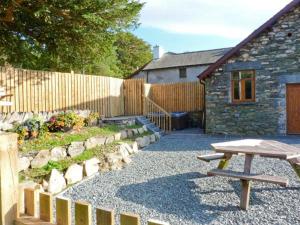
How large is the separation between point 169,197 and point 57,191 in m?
2.39

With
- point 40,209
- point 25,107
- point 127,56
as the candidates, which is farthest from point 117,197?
point 127,56

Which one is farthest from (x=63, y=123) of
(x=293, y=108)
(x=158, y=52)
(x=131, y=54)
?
(x=131, y=54)

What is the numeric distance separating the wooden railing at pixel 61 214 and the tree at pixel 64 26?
830 cm

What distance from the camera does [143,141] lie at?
11.5 m

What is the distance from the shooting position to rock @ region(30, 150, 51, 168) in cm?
670

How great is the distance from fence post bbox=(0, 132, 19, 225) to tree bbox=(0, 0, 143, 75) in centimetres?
831

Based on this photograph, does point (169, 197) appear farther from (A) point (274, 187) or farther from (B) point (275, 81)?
(B) point (275, 81)

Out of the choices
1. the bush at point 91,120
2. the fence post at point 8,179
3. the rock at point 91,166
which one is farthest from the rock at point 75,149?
the fence post at point 8,179

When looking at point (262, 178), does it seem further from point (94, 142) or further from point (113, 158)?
point (94, 142)

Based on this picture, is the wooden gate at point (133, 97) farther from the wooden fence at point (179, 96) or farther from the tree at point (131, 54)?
the tree at point (131, 54)

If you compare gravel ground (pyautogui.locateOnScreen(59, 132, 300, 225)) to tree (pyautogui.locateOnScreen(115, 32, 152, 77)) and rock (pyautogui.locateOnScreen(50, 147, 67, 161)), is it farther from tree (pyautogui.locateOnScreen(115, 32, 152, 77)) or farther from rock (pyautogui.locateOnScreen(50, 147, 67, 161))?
tree (pyautogui.locateOnScreen(115, 32, 152, 77))

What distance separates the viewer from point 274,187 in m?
5.84

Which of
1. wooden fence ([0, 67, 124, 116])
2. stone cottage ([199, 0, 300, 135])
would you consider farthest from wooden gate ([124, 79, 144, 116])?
stone cottage ([199, 0, 300, 135])

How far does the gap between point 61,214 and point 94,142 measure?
24.4ft
